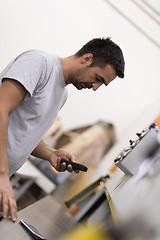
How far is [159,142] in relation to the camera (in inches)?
15.9

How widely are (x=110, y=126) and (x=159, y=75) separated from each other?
126 centimetres

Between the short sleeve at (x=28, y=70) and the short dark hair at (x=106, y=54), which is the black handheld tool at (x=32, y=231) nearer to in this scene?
the short sleeve at (x=28, y=70)

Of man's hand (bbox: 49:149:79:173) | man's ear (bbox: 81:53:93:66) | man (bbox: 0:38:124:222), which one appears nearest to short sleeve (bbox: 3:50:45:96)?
man (bbox: 0:38:124:222)

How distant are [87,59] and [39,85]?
16 cm

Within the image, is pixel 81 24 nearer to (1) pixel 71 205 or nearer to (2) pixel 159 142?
(2) pixel 159 142

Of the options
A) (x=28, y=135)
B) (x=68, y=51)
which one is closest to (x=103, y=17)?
(x=68, y=51)

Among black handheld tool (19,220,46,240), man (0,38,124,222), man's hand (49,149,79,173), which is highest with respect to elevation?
man (0,38,124,222)

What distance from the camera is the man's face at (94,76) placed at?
2.47ft

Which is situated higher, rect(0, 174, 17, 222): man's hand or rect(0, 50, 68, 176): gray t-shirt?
rect(0, 50, 68, 176): gray t-shirt

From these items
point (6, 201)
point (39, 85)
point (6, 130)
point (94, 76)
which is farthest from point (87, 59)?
point (6, 201)

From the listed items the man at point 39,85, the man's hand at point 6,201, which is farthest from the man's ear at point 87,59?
the man's hand at point 6,201

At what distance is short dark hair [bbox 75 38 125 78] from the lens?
0.74 metres

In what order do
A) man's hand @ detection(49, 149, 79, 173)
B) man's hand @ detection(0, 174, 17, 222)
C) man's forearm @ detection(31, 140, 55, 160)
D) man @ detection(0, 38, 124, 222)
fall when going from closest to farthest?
1. man's hand @ detection(0, 174, 17, 222)
2. man @ detection(0, 38, 124, 222)
3. man's hand @ detection(49, 149, 79, 173)
4. man's forearm @ detection(31, 140, 55, 160)

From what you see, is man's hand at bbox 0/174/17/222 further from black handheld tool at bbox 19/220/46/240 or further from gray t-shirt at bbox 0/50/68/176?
gray t-shirt at bbox 0/50/68/176
